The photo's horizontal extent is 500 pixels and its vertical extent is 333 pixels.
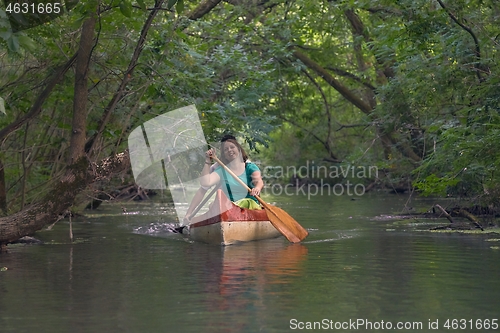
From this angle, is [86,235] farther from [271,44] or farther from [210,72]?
[271,44]

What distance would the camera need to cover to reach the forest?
11.5 meters

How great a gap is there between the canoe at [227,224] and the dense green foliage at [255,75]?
165 cm

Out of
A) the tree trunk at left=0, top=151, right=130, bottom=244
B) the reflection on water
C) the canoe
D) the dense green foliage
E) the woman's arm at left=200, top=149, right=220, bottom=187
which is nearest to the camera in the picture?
the reflection on water

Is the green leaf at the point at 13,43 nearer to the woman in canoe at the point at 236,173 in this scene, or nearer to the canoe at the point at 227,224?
the canoe at the point at 227,224

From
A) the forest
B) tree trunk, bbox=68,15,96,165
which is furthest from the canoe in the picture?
tree trunk, bbox=68,15,96,165

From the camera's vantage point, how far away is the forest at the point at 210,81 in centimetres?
1148

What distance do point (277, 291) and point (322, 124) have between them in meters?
24.3

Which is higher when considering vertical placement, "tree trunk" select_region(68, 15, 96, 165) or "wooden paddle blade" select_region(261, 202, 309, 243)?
"tree trunk" select_region(68, 15, 96, 165)

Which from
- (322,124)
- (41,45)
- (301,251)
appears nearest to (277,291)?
(301,251)

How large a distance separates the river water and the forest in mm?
1124

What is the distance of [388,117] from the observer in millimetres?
21547

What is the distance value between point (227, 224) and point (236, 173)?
1774 millimetres

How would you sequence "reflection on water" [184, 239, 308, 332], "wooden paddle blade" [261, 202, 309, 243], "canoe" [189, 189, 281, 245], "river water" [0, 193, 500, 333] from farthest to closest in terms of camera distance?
1. "wooden paddle blade" [261, 202, 309, 243]
2. "canoe" [189, 189, 281, 245]
3. "reflection on water" [184, 239, 308, 332]
4. "river water" [0, 193, 500, 333]

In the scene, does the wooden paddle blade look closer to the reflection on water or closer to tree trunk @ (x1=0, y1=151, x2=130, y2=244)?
the reflection on water
